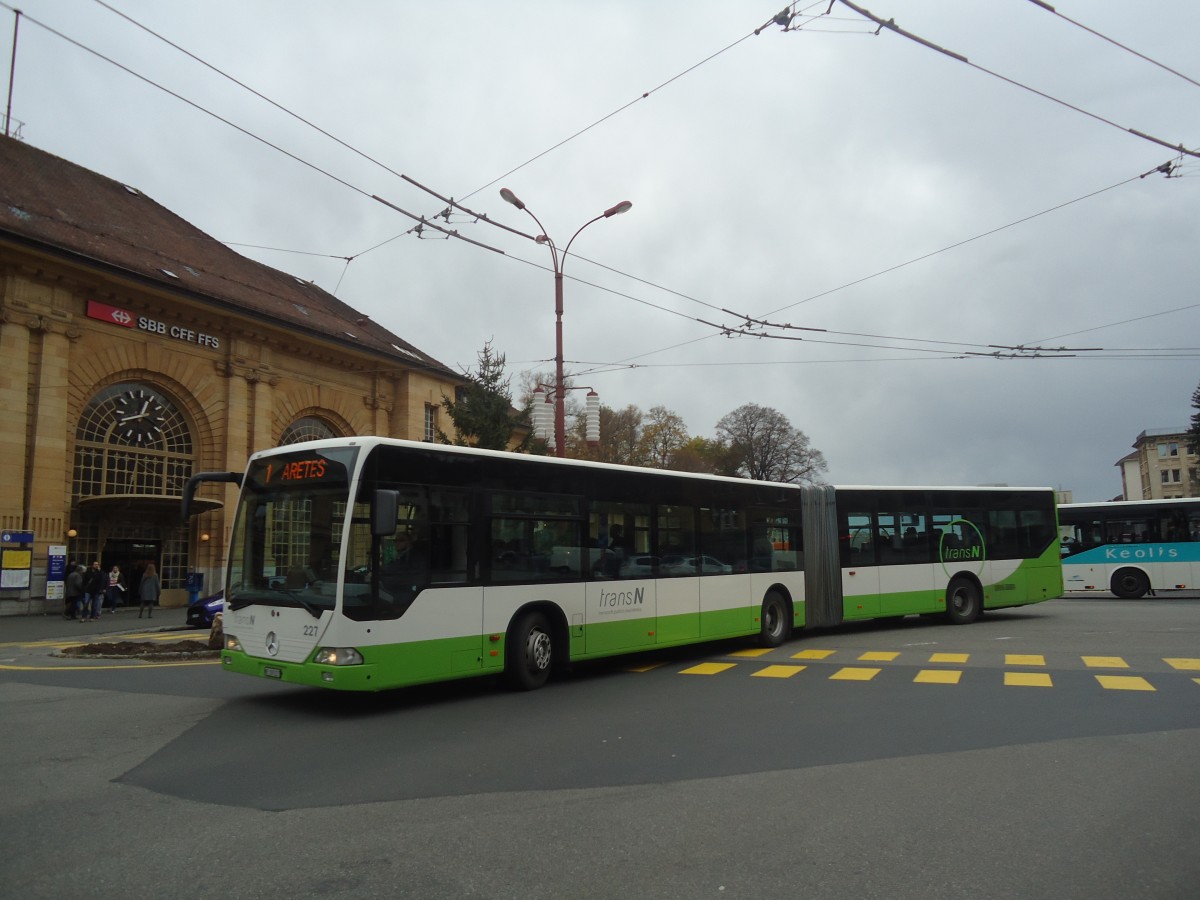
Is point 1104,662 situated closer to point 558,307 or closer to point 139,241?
point 558,307

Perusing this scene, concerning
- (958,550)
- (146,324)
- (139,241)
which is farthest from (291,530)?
(139,241)

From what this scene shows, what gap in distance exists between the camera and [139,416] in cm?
2975

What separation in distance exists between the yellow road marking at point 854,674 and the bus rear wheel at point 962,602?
291 inches

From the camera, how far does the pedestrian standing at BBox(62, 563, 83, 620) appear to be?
2430cm

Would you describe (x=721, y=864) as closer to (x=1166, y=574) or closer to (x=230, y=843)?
(x=230, y=843)

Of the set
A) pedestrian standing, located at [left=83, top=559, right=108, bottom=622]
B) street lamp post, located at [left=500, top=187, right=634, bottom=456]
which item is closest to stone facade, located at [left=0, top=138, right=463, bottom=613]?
pedestrian standing, located at [left=83, top=559, right=108, bottom=622]

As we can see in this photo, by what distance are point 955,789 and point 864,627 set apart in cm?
1369

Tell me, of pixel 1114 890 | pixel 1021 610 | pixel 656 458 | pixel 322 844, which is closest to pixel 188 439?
pixel 1021 610

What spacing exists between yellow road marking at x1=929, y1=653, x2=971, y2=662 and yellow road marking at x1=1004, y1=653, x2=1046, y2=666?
1.86 feet

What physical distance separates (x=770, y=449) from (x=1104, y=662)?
60079mm

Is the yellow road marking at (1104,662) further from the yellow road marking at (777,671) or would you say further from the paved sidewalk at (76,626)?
the paved sidewalk at (76,626)

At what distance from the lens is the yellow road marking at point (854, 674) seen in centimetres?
1138

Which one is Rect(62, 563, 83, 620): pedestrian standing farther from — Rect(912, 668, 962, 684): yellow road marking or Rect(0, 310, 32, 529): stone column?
Rect(912, 668, 962, 684): yellow road marking

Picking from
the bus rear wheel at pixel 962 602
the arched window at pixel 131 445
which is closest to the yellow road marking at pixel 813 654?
the bus rear wheel at pixel 962 602
